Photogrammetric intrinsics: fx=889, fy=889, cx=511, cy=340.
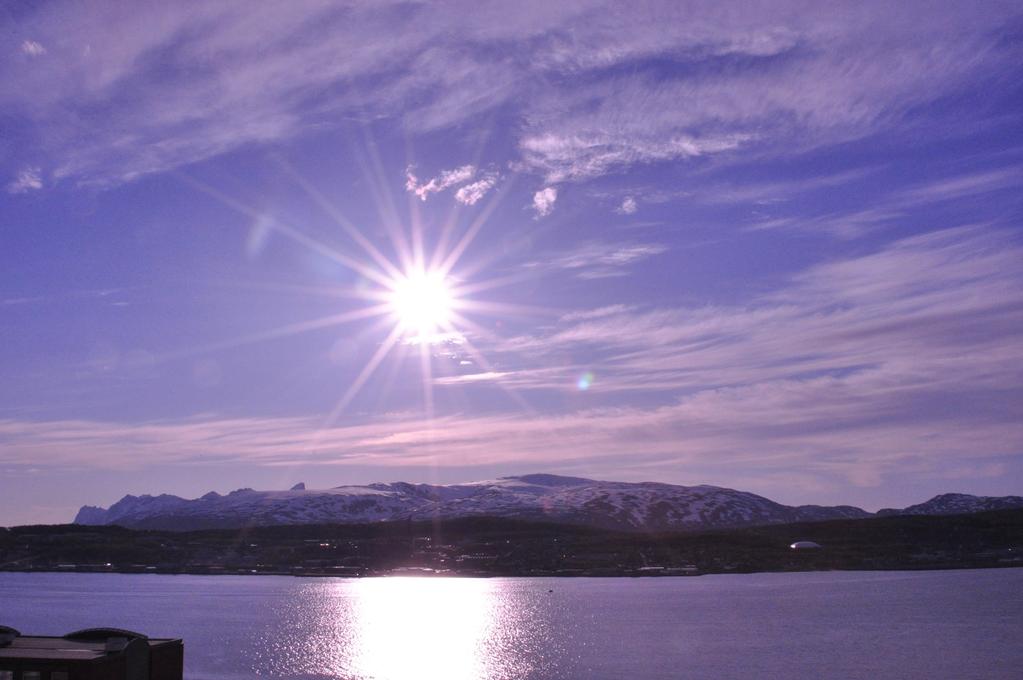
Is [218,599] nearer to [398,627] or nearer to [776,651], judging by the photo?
[398,627]

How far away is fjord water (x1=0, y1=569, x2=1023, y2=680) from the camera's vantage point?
225ft

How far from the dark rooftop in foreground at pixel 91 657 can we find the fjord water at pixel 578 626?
28904mm

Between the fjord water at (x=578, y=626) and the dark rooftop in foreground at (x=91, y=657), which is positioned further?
the fjord water at (x=578, y=626)

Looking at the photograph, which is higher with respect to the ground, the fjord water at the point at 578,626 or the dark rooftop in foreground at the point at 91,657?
the dark rooftop in foreground at the point at 91,657

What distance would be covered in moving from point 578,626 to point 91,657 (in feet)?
222

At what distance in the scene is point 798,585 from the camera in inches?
5989

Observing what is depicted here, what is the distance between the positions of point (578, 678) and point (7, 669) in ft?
126

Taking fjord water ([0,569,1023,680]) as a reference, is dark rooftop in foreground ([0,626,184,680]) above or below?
above

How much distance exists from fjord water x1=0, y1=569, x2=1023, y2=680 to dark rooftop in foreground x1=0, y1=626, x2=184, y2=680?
94.8 ft

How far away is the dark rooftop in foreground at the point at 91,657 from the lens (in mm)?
34156

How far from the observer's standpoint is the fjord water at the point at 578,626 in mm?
68688

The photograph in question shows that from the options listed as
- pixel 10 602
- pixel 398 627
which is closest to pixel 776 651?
pixel 398 627

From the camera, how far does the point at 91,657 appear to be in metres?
34.3

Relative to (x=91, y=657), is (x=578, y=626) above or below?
below
